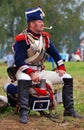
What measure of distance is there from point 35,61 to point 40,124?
0.94 metres

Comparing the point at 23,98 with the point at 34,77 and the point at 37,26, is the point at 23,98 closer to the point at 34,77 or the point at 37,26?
the point at 34,77

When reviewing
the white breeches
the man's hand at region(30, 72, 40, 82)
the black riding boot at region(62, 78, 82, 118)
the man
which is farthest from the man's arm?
the man's hand at region(30, 72, 40, 82)

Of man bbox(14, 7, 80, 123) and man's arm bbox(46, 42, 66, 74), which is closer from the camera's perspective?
man bbox(14, 7, 80, 123)

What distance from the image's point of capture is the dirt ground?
20.2 ft

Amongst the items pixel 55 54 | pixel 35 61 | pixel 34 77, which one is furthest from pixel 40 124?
pixel 55 54

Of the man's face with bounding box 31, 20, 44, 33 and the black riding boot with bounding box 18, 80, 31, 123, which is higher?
the man's face with bounding box 31, 20, 44, 33

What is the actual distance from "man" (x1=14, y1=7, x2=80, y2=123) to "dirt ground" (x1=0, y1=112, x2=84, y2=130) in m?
0.18

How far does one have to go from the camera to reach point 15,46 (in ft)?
21.9

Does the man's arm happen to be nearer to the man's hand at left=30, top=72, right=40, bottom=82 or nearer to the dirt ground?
the man's hand at left=30, top=72, right=40, bottom=82

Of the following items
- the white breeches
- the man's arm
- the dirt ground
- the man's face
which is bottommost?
the dirt ground

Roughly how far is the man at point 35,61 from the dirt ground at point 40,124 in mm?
178

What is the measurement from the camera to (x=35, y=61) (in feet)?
22.2

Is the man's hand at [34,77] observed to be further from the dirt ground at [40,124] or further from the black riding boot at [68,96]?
the dirt ground at [40,124]

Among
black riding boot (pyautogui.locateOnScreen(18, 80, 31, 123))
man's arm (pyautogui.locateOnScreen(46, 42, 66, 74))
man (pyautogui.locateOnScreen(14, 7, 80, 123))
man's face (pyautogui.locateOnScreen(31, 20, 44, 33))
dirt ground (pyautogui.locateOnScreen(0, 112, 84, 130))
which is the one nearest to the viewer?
dirt ground (pyautogui.locateOnScreen(0, 112, 84, 130))
